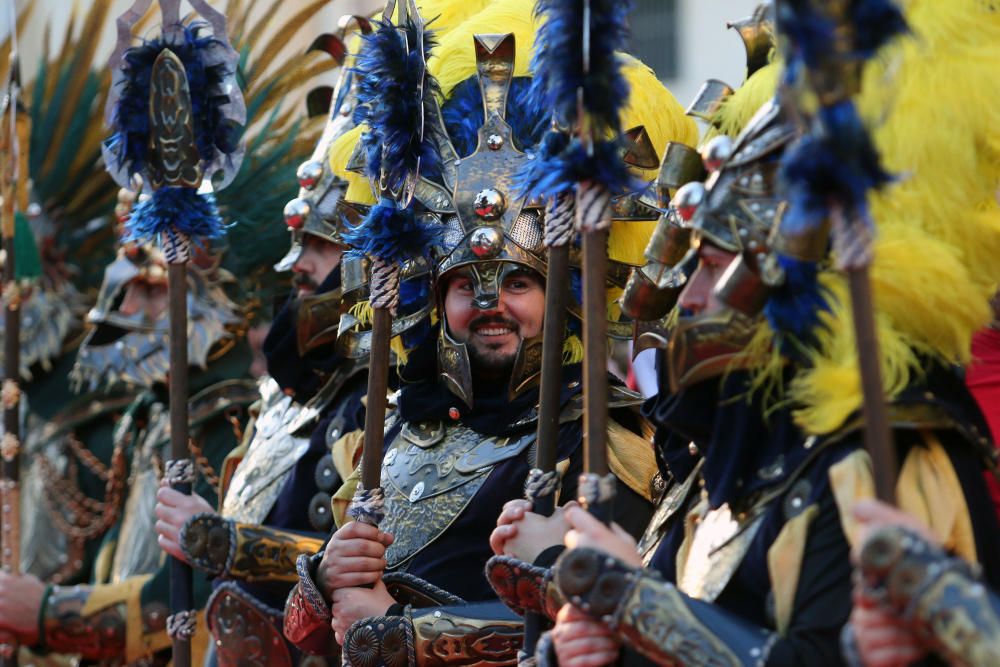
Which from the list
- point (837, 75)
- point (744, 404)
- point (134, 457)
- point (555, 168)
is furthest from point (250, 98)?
point (837, 75)

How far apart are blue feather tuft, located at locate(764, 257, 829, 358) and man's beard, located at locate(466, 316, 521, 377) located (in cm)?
128

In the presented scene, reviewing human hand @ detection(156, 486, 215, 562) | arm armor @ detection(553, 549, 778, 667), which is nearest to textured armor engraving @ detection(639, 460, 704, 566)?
arm armor @ detection(553, 549, 778, 667)

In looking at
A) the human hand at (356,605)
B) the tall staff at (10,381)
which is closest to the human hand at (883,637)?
the human hand at (356,605)

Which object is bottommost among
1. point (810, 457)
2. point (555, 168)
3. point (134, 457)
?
point (134, 457)

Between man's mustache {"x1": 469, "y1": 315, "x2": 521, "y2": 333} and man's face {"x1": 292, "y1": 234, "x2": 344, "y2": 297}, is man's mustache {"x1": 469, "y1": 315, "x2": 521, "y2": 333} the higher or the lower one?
the lower one

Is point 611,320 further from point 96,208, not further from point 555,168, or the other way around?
point 96,208

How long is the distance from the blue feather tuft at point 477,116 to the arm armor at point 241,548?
3.88 ft

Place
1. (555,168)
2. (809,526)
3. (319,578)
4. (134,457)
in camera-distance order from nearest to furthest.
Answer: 1. (809,526)
2. (555,168)
3. (319,578)
4. (134,457)

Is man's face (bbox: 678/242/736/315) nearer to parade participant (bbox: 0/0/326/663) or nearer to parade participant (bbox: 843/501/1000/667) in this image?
parade participant (bbox: 843/501/1000/667)

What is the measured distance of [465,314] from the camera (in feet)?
14.4

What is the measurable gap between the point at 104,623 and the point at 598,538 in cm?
296

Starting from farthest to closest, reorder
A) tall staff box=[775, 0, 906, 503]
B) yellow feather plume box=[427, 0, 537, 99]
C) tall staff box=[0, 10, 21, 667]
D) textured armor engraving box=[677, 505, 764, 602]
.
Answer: tall staff box=[0, 10, 21, 667], yellow feather plume box=[427, 0, 537, 99], textured armor engraving box=[677, 505, 764, 602], tall staff box=[775, 0, 906, 503]

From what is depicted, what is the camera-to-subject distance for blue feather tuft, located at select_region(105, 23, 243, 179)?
4.59 meters

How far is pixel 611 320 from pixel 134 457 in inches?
111
